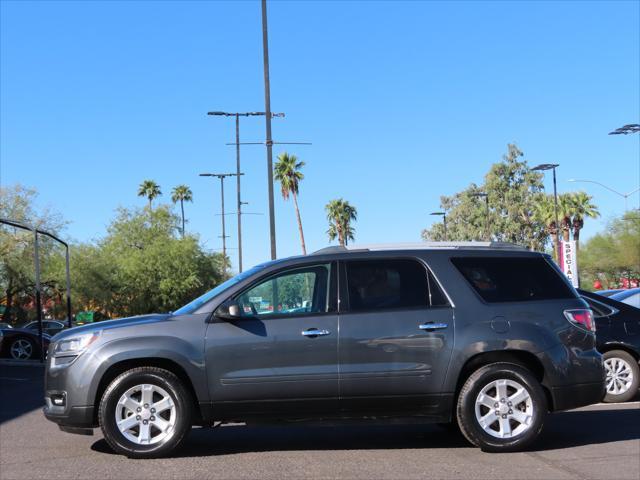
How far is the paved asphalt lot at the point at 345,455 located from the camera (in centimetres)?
675

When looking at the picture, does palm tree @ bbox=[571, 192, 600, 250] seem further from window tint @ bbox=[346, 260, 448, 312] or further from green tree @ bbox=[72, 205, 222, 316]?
window tint @ bbox=[346, 260, 448, 312]

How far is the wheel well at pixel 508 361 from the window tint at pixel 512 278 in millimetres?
494

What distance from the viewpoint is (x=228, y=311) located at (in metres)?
7.45

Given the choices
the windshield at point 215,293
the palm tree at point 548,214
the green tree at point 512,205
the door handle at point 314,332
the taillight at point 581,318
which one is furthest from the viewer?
the green tree at point 512,205

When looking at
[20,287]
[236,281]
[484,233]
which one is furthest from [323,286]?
[484,233]

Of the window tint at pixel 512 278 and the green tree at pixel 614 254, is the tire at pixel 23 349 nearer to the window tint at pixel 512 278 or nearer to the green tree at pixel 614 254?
the window tint at pixel 512 278

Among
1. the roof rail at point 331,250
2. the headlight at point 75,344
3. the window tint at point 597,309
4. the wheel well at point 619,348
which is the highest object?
the roof rail at point 331,250

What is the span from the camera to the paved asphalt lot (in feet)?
22.1

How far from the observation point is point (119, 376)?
24.5 feet

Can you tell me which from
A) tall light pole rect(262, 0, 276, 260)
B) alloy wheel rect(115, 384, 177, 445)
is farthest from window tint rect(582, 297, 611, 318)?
tall light pole rect(262, 0, 276, 260)

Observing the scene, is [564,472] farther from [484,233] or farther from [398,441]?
[484,233]

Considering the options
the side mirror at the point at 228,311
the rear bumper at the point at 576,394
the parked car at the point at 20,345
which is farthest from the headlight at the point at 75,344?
the parked car at the point at 20,345

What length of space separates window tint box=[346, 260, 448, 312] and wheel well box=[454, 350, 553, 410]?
0.59 m

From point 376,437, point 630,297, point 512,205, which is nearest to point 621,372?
point 630,297
